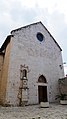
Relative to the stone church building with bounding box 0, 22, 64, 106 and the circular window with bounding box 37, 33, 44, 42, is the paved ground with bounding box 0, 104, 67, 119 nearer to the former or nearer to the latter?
the stone church building with bounding box 0, 22, 64, 106

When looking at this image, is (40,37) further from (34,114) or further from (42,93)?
(34,114)

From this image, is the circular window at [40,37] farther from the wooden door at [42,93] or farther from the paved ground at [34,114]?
the paved ground at [34,114]

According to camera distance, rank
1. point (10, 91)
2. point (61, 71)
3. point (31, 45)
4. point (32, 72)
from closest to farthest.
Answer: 1. point (10, 91)
2. point (32, 72)
3. point (31, 45)
4. point (61, 71)

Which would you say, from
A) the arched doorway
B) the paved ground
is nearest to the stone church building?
the arched doorway

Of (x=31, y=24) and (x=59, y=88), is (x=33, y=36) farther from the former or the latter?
(x=59, y=88)

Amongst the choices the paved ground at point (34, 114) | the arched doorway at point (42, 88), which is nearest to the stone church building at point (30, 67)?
the arched doorway at point (42, 88)

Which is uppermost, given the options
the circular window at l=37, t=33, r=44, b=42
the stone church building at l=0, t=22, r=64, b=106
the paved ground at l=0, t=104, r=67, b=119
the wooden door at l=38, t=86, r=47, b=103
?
the circular window at l=37, t=33, r=44, b=42

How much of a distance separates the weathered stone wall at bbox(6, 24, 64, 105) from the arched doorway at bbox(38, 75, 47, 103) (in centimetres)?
45

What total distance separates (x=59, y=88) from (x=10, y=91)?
619cm

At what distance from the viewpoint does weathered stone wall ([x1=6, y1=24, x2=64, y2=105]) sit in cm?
1265

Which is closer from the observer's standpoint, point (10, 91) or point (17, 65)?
point (10, 91)

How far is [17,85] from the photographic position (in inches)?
496

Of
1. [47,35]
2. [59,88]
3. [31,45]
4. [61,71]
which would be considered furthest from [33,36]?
[59,88]

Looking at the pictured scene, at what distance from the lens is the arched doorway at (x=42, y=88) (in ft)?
47.2
